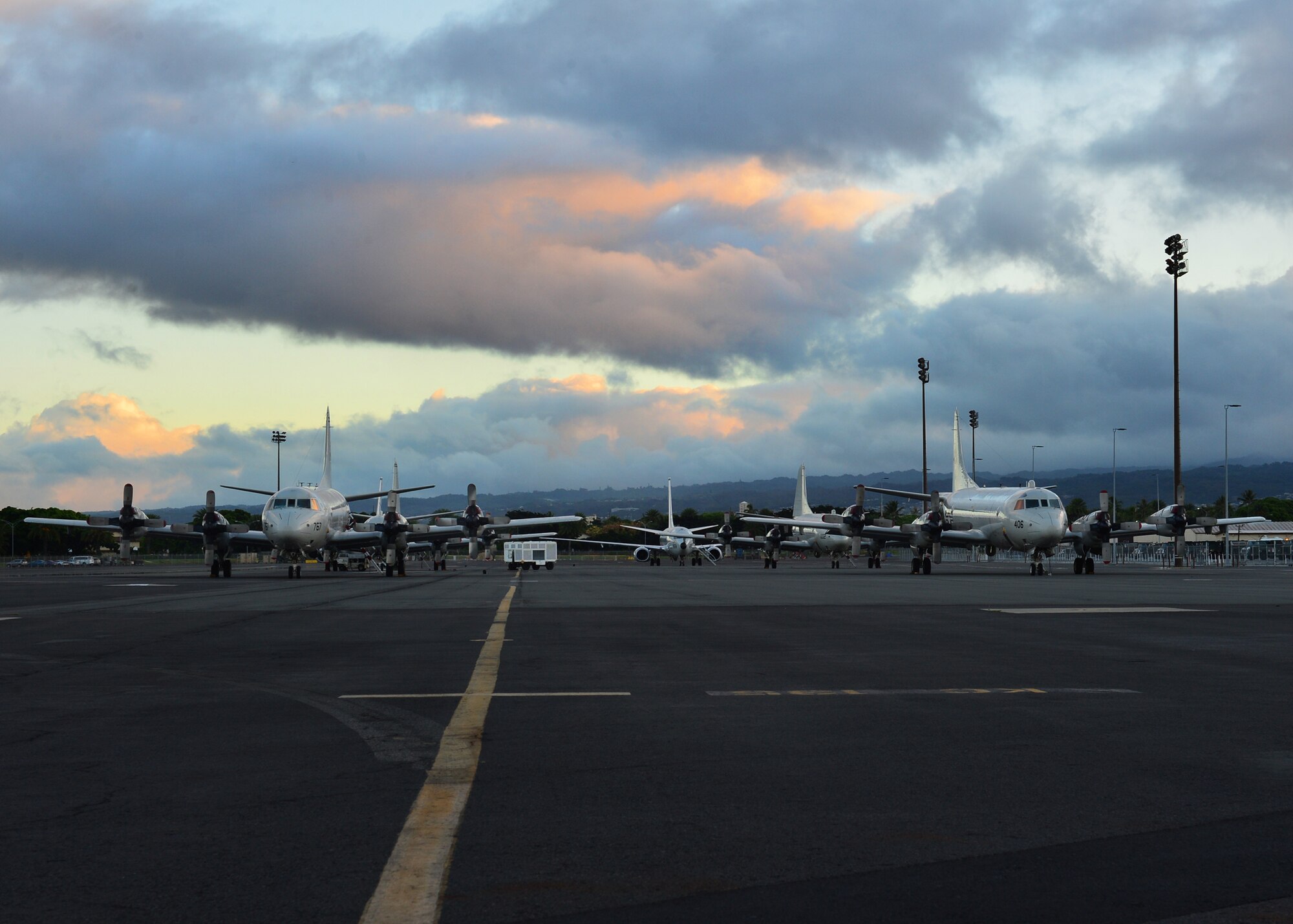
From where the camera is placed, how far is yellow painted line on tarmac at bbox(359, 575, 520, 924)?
13.4ft

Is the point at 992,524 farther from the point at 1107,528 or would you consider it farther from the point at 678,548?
the point at 678,548

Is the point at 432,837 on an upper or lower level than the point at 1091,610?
upper

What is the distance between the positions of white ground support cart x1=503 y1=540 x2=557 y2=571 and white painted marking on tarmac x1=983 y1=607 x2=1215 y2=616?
6136 cm

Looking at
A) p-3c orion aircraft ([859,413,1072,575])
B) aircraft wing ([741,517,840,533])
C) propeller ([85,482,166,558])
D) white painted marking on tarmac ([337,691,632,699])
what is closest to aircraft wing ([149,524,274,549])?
propeller ([85,482,166,558])

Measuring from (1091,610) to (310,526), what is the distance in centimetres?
3695

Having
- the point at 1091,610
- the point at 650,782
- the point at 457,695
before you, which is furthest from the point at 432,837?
the point at 1091,610

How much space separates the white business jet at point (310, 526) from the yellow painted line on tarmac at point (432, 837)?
45.0 metres

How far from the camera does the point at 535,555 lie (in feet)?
285

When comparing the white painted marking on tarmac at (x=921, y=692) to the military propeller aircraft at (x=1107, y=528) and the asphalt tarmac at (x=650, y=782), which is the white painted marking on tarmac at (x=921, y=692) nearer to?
the asphalt tarmac at (x=650, y=782)

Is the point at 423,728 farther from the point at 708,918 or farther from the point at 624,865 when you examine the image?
the point at 708,918

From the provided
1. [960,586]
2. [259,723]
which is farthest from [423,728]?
[960,586]

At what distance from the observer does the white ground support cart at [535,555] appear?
86.2 metres

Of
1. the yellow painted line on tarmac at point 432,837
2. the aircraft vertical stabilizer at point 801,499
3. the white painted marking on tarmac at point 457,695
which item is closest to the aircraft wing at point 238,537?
the white painted marking on tarmac at point 457,695

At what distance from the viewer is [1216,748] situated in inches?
291
